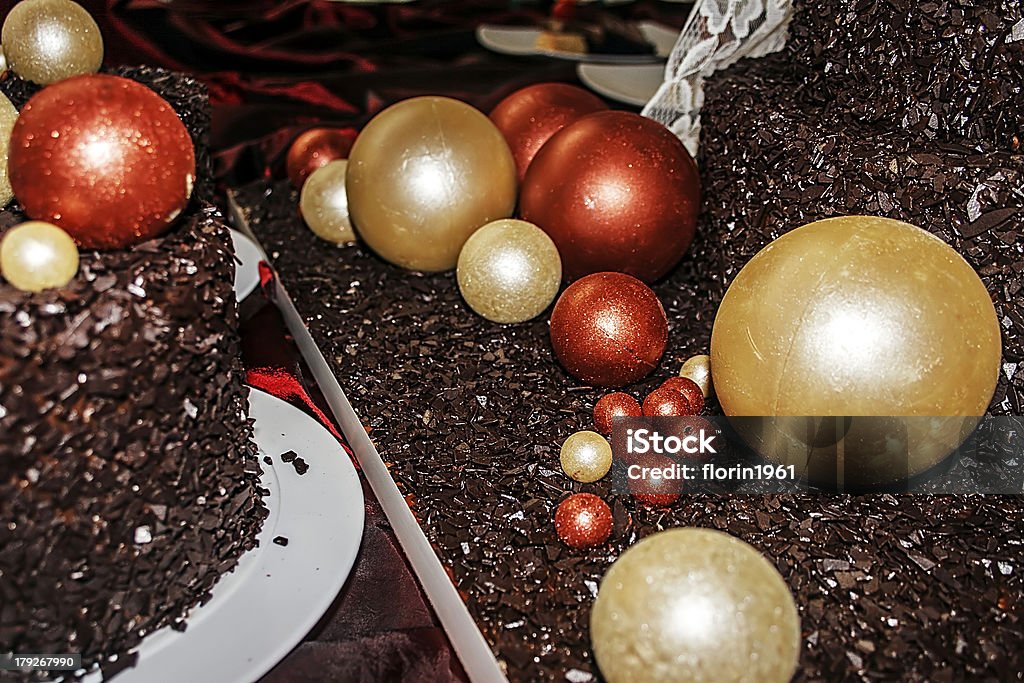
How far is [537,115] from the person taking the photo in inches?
65.5

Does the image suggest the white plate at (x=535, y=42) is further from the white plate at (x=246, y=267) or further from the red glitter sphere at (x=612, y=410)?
the red glitter sphere at (x=612, y=410)

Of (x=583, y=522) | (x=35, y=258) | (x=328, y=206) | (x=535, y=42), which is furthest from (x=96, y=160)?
(x=535, y=42)

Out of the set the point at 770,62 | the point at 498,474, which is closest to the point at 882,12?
the point at 770,62

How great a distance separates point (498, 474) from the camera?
3.91 feet

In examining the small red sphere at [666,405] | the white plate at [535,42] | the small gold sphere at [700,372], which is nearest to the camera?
the small red sphere at [666,405]

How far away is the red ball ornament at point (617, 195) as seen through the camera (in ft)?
4.59

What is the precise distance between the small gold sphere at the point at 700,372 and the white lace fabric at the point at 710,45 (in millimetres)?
497

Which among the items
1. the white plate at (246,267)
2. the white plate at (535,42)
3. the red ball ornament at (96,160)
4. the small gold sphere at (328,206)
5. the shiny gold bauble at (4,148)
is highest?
the red ball ornament at (96,160)

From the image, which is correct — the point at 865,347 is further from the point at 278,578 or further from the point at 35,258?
the point at 35,258

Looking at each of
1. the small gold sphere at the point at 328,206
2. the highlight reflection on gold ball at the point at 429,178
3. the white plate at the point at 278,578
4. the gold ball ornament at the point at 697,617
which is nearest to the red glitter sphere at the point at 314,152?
the small gold sphere at the point at 328,206

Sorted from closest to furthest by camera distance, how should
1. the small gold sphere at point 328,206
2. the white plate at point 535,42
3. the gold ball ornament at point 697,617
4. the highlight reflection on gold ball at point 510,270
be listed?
1. the gold ball ornament at point 697,617
2. the highlight reflection on gold ball at point 510,270
3. the small gold sphere at point 328,206
4. the white plate at point 535,42

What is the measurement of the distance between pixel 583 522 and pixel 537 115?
85 centimetres

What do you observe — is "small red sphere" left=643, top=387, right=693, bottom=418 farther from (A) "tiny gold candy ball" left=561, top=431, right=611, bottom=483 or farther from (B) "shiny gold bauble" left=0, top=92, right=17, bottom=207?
(B) "shiny gold bauble" left=0, top=92, right=17, bottom=207

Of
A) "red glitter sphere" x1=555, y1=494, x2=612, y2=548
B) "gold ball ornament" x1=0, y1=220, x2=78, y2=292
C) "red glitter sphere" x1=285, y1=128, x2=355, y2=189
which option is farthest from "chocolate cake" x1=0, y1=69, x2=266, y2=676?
"red glitter sphere" x1=285, y1=128, x2=355, y2=189
